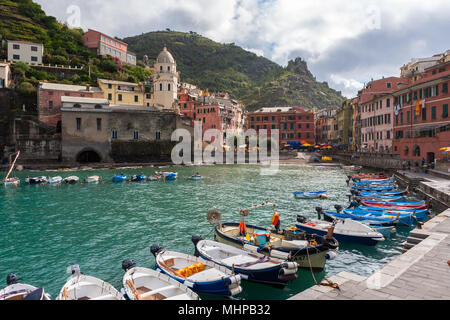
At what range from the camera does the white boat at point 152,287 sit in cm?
906

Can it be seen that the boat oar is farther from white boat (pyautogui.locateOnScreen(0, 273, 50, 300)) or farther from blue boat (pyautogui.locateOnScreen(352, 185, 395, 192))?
blue boat (pyautogui.locateOnScreen(352, 185, 395, 192))

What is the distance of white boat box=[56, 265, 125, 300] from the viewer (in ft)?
29.9

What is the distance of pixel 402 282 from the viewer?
27.1ft

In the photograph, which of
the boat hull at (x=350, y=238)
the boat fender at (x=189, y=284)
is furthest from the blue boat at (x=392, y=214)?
the boat fender at (x=189, y=284)

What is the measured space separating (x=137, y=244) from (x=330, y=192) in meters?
23.7

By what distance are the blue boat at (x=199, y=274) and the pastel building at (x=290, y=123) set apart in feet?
270

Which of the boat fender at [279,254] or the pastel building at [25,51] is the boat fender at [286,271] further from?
the pastel building at [25,51]

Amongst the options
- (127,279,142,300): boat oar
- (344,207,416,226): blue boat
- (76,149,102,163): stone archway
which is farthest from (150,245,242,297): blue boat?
(76,149,102,163): stone archway

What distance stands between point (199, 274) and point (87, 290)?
3.86 metres

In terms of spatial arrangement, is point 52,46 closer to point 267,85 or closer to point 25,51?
point 25,51

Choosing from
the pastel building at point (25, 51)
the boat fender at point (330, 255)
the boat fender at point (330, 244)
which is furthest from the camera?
the pastel building at point (25, 51)

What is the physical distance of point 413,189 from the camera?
30.0 metres
